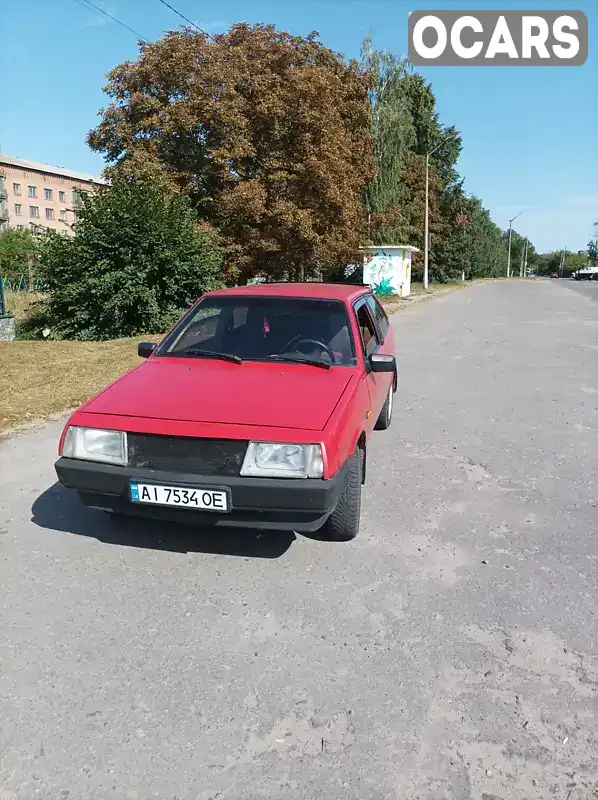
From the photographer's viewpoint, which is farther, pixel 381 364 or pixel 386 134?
pixel 386 134

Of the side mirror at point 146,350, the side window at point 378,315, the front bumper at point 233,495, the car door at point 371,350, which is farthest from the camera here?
the side window at point 378,315

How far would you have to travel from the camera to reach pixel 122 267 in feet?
45.6

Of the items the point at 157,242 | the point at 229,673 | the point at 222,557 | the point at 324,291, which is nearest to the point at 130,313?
the point at 157,242

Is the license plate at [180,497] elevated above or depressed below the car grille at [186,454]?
below

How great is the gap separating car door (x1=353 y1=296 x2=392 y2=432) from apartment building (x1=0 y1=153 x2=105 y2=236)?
256ft

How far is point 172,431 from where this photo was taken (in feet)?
11.1

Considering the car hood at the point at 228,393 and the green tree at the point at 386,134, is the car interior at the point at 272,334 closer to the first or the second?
the car hood at the point at 228,393

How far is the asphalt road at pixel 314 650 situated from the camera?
2.15m

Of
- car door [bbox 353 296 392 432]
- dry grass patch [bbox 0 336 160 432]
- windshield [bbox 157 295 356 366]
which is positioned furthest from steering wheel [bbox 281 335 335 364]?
dry grass patch [bbox 0 336 160 432]

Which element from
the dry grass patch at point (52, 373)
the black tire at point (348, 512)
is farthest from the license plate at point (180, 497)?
the dry grass patch at point (52, 373)

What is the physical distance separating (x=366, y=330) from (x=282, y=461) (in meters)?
2.25

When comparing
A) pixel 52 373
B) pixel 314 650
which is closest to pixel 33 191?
pixel 52 373

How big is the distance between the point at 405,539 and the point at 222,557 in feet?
3.76

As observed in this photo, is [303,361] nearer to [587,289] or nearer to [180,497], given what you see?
[180,497]
